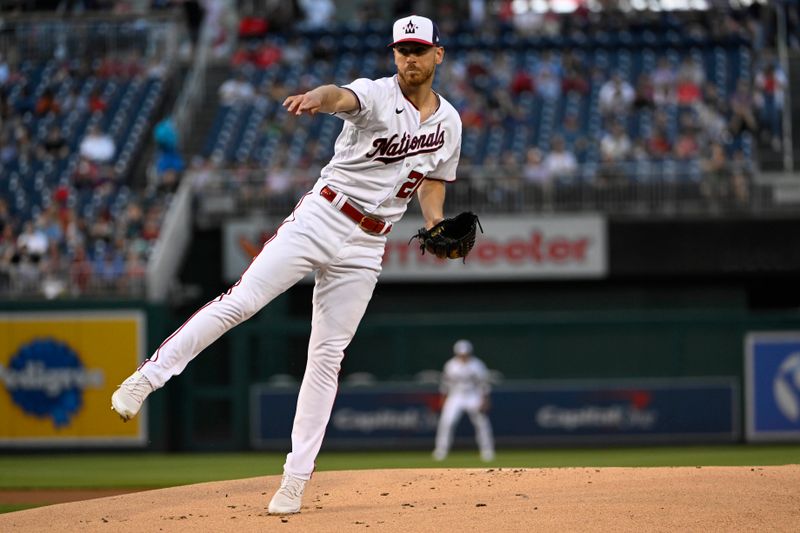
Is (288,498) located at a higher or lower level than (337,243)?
lower

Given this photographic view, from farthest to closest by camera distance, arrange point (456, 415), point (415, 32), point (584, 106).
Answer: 1. point (584, 106)
2. point (456, 415)
3. point (415, 32)

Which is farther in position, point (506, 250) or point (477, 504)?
point (506, 250)

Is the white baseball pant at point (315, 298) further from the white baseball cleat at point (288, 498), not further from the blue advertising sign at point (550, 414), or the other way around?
the blue advertising sign at point (550, 414)

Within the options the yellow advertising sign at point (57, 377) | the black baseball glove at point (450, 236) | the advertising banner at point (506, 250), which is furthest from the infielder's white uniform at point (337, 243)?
the advertising banner at point (506, 250)

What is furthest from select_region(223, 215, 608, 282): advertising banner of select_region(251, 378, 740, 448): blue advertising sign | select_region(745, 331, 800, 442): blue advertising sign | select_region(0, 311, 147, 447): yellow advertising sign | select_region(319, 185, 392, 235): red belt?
select_region(319, 185, 392, 235): red belt

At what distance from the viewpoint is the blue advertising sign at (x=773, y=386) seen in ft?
57.1

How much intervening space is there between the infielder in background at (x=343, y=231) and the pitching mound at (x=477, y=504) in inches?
15.1

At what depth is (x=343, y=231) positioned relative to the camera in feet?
19.6

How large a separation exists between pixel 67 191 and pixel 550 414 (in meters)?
7.70

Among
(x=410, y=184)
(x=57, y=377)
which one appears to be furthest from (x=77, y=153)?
(x=410, y=184)

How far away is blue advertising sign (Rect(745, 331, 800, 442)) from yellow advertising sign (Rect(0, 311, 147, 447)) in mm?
8225

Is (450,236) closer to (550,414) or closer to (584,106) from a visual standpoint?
(550,414)

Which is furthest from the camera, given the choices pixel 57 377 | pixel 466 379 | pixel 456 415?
pixel 57 377

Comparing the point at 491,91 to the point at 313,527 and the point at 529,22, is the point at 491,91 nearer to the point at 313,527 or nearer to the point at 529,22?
the point at 529,22
